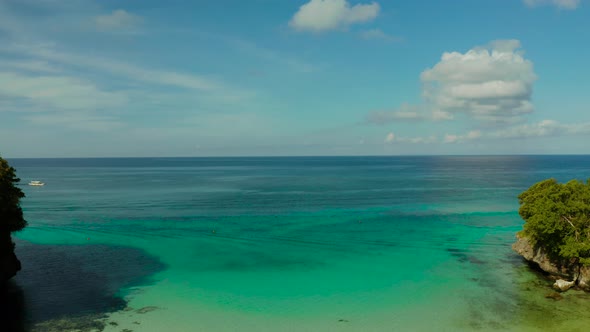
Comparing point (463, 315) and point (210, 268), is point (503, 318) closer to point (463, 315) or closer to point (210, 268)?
point (463, 315)

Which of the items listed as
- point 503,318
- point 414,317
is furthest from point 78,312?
point 503,318

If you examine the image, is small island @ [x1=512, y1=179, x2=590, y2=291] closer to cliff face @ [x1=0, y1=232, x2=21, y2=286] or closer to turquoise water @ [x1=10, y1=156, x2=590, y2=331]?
turquoise water @ [x1=10, y1=156, x2=590, y2=331]

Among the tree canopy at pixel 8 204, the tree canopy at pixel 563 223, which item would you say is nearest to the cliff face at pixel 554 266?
the tree canopy at pixel 563 223

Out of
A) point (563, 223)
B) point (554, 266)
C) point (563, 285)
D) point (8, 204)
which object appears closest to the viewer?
point (563, 285)

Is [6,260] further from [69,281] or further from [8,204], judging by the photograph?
[69,281]

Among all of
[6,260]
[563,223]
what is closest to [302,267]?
[563,223]

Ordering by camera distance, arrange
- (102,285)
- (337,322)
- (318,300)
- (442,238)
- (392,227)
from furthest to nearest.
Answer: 1. (392,227)
2. (442,238)
3. (102,285)
4. (318,300)
5. (337,322)
